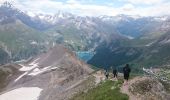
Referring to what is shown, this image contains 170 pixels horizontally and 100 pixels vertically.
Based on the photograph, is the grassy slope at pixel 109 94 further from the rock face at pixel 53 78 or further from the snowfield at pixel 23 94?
the snowfield at pixel 23 94

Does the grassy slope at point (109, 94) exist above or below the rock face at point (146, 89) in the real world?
below

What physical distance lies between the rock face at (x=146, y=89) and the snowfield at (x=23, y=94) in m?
48.7

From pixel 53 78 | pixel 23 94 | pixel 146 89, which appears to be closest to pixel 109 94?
pixel 146 89

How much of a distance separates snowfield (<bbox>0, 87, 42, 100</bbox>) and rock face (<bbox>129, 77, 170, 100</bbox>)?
4872 cm

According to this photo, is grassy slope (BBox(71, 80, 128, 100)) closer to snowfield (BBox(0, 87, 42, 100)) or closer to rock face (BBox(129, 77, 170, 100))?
rock face (BBox(129, 77, 170, 100))

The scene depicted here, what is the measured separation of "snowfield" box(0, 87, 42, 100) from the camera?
105525mm

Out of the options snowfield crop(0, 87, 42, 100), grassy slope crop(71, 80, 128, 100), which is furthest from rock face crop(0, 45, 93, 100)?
grassy slope crop(71, 80, 128, 100)

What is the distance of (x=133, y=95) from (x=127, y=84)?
229 inches

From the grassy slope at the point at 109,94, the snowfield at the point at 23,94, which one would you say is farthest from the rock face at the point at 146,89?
the snowfield at the point at 23,94

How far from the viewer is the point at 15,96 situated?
110m

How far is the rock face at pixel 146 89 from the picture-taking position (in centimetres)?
5678

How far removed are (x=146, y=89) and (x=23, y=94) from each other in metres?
58.5

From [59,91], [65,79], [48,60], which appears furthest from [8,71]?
[59,91]

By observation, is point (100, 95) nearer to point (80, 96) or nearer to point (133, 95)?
point (133, 95)
